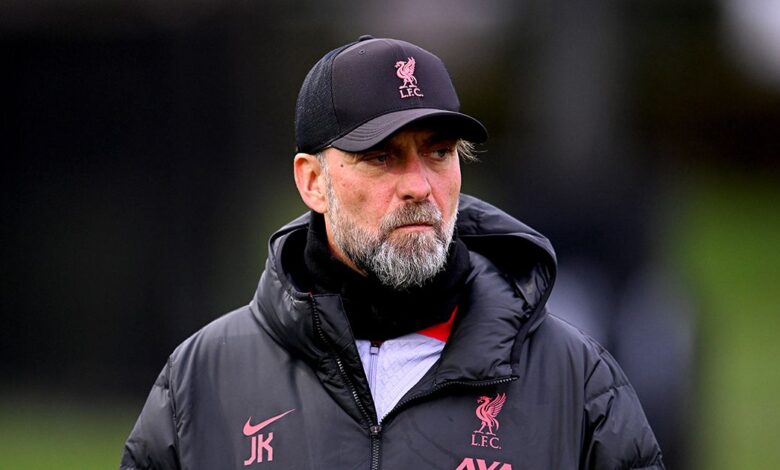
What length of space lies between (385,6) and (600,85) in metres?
1.63

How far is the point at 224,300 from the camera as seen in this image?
23.1 ft

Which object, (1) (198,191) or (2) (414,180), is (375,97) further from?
(1) (198,191)

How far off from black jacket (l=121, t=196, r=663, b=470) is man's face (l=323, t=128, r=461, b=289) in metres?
0.13

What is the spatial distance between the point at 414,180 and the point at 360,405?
17.4 inches

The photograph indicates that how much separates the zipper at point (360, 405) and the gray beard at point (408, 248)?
0.15 m

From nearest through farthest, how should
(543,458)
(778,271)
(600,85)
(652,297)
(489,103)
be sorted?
(543,458) < (652,297) < (600,85) < (489,103) < (778,271)

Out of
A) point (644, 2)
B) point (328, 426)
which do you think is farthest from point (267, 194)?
point (328, 426)

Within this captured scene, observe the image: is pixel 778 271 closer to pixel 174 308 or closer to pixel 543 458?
pixel 174 308

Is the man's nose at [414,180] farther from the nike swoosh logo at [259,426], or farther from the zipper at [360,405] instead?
the nike swoosh logo at [259,426]

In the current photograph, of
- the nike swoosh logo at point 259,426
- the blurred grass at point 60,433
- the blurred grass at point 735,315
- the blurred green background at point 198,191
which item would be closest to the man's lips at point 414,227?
the nike swoosh logo at point 259,426

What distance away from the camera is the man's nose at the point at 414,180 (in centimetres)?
238

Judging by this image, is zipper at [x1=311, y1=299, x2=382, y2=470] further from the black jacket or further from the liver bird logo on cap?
the liver bird logo on cap

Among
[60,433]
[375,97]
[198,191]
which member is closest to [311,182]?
[375,97]

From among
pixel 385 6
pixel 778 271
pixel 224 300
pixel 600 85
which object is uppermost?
pixel 385 6
